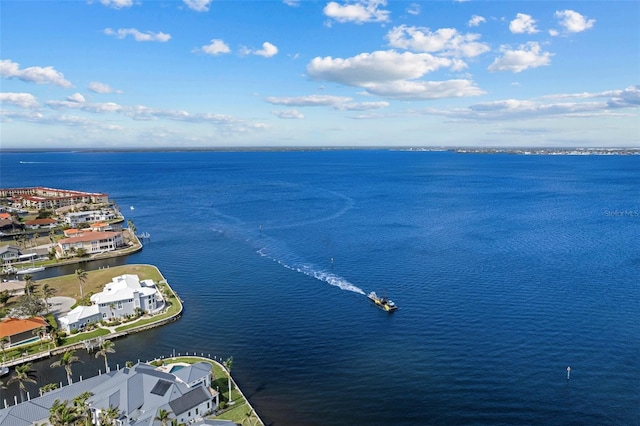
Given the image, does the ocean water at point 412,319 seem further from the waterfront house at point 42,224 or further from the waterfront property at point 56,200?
the waterfront property at point 56,200

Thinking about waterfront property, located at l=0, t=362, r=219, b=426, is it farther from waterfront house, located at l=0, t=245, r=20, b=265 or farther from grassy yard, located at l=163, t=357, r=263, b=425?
waterfront house, located at l=0, t=245, r=20, b=265

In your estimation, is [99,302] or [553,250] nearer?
[99,302]

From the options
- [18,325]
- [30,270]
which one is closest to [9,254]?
[30,270]

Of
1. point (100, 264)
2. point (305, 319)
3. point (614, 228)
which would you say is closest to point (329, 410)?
point (305, 319)

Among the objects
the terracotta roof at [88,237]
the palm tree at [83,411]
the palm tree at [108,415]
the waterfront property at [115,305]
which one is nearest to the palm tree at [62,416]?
the palm tree at [83,411]

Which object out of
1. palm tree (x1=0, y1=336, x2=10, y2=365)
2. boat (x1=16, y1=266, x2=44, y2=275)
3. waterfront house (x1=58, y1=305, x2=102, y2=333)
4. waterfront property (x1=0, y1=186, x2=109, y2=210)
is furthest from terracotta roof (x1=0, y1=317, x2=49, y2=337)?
waterfront property (x1=0, y1=186, x2=109, y2=210)

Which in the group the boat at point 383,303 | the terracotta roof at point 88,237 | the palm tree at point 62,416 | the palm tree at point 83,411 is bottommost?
the boat at point 383,303

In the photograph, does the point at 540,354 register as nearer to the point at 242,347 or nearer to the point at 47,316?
the point at 242,347
